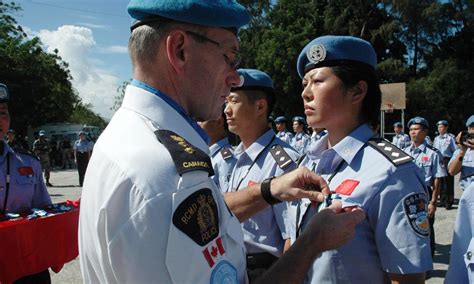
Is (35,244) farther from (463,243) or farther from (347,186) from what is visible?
(463,243)

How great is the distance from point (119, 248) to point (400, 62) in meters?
31.7

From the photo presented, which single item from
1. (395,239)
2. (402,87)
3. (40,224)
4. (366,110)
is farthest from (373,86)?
(402,87)

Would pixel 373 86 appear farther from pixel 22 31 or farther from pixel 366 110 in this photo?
pixel 22 31

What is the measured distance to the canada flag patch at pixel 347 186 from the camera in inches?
76.9

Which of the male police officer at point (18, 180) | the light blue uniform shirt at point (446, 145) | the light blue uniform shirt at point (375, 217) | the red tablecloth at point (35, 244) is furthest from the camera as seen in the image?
the light blue uniform shirt at point (446, 145)

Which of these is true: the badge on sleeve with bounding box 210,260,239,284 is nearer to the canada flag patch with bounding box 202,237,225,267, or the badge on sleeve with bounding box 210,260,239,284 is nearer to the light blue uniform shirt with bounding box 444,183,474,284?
the canada flag patch with bounding box 202,237,225,267

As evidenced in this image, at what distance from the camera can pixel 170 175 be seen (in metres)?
1.08

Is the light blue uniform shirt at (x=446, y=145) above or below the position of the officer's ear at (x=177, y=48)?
below

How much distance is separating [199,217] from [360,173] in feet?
3.73

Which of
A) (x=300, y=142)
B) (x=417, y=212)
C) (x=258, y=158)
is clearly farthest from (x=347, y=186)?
(x=300, y=142)

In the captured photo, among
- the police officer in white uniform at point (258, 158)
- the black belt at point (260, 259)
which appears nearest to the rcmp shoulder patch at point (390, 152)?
the police officer in white uniform at point (258, 158)

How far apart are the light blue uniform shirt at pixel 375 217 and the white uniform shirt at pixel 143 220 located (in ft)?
2.83

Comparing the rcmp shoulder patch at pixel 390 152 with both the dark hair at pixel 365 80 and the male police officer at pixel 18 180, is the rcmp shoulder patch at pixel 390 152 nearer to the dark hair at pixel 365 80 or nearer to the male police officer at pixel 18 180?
the dark hair at pixel 365 80

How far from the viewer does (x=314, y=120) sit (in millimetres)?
2232
